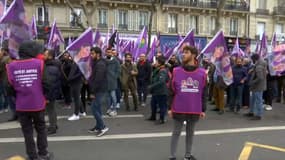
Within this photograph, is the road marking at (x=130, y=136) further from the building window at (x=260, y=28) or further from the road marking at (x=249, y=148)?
the building window at (x=260, y=28)

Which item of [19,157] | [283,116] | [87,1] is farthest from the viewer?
[87,1]

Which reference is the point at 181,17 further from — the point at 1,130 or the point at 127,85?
the point at 1,130

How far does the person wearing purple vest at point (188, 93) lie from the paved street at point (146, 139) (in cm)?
63

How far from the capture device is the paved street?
24.3ft

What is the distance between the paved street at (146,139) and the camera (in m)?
7.41

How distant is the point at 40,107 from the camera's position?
655 centimetres

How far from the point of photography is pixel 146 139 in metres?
8.66

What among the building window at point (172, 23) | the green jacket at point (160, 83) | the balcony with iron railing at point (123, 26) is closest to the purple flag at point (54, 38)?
the green jacket at point (160, 83)

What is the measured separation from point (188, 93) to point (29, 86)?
238 centimetres

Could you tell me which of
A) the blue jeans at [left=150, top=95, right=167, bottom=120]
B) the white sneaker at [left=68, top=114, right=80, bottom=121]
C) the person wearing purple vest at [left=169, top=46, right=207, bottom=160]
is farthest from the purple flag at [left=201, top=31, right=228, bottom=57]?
the person wearing purple vest at [left=169, top=46, right=207, bottom=160]

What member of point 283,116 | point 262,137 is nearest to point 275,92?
point 283,116

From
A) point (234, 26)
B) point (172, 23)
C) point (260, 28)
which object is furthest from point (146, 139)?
point (260, 28)

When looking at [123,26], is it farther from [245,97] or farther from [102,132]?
[102,132]

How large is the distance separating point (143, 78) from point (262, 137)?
5.49 meters
